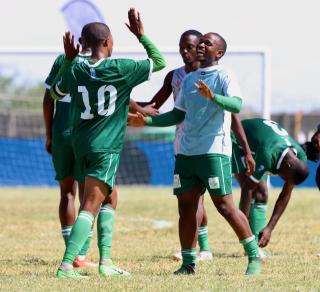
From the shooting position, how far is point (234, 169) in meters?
9.53

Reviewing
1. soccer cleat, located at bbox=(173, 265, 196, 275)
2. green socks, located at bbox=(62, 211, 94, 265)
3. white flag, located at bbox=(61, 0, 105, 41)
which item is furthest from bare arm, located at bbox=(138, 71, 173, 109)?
white flag, located at bbox=(61, 0, 105, 41)

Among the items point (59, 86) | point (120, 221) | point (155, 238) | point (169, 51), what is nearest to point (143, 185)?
point (169, 51)

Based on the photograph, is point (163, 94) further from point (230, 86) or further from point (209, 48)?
point (230, 86)

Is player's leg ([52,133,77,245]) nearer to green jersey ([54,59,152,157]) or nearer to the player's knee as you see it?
green jersey ([54,59,152,157])

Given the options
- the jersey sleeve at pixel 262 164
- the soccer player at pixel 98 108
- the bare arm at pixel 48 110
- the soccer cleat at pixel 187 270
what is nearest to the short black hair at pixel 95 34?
the soccer player at pixel 98 108

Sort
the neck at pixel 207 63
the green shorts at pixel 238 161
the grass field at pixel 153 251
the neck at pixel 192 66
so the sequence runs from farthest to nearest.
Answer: the green shorts at pixel 238 161 < the neck at pixel 192 66 < the neck at pixel 207 63 < the grass field at pixel 153 251

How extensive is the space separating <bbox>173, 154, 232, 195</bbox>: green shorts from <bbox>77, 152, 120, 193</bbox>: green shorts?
0.56 meters

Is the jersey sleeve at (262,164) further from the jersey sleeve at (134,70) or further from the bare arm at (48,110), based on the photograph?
the jersey sleeve at (134,70)

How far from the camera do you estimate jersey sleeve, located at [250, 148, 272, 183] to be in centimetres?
900

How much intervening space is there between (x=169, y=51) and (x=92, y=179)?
12.2 meters

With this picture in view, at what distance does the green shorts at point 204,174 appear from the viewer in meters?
7.33

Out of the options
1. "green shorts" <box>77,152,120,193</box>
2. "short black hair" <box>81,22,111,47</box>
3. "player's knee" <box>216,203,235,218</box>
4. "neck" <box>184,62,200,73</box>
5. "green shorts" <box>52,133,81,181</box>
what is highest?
"short black hair" <box>81,22,111,47</box>

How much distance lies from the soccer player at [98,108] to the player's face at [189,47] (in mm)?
1244

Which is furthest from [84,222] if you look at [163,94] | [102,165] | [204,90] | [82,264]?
[163,94]
